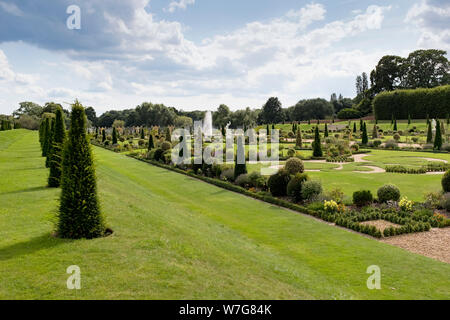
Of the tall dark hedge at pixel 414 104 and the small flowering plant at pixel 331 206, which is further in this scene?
the tall dark hedge at pixel 414 104

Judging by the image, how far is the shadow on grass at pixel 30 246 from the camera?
6.31 metres

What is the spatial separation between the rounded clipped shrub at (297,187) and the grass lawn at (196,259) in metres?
2.58

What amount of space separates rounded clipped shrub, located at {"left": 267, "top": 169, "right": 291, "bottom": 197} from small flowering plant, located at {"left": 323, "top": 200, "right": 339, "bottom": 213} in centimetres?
322

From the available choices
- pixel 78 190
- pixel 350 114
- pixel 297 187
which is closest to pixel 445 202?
pixel 297 187

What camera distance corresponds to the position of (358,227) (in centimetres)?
1100

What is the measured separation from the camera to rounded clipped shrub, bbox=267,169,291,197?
15984 mm

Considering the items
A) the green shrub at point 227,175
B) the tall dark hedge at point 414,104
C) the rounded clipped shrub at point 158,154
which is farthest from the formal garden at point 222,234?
the tall dark hedge at point 414,104

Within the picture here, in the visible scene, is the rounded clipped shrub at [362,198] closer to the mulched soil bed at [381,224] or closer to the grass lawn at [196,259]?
the mulched soil bed at [381,224]

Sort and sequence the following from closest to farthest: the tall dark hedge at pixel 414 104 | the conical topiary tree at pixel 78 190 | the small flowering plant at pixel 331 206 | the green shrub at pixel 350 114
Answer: the conical topiary tree at pixel 78 190, the small flowering plant at pixel 331 206, the tall dark hedge at pixel 414 104, the green shrub at pixel 350 114

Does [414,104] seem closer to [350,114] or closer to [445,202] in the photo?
[350,114]

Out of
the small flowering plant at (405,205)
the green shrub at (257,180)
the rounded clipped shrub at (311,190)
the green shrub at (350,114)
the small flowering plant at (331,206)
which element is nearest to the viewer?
the small flowering plant at (405,205)

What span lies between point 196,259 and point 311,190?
8.65 m

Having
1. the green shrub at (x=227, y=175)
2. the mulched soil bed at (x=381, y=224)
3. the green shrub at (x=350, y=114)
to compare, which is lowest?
the mulched soil bed at (x=381, y=224)
